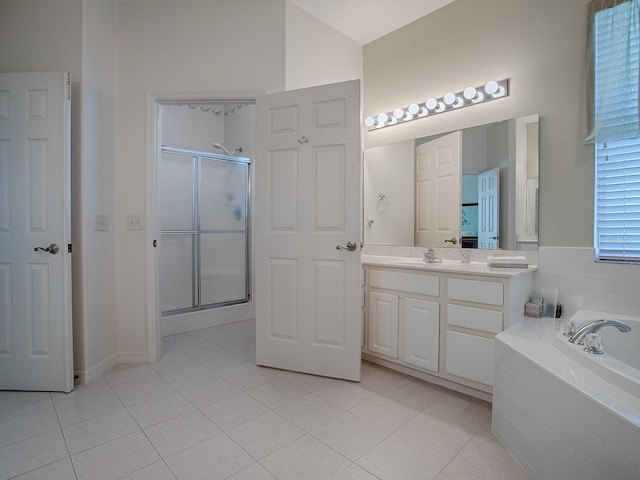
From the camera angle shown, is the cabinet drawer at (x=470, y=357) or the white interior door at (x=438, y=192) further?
the white interior door at (x=438, y=192)

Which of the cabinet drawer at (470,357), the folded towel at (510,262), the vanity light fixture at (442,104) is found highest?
the vanity light fixture at (442,104)

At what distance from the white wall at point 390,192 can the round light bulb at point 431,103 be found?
30 cm

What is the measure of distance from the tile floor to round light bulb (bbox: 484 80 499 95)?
80.4 inches

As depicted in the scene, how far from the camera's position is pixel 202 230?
3.70m

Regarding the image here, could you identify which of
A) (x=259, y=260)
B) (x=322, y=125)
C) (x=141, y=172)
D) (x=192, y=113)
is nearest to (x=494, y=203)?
(x=322, y=125)

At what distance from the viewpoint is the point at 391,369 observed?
Result: 2414 millimetres

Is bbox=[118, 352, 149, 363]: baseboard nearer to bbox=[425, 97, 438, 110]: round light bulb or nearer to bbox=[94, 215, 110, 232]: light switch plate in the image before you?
bbox=[94, 215, 110, 232]: light switch plate

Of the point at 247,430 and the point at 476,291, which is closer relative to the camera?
the point at 247,430

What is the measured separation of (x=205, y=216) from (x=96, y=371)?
6.19ft

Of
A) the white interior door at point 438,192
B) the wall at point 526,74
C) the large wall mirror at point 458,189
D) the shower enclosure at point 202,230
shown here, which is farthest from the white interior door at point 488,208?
the shower enclosure at point 202,230

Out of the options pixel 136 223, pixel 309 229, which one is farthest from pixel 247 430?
pixel 136 223

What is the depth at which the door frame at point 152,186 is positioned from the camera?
8.17 ft

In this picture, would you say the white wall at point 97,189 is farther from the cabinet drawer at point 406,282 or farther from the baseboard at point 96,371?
the cabinet drawer at point 406,282

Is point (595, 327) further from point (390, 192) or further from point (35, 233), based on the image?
point (35, 233)
